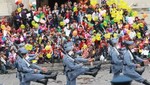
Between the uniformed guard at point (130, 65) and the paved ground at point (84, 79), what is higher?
the uniformed guard at point (130, 65)

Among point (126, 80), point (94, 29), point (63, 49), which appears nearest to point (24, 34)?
point (94, 29)

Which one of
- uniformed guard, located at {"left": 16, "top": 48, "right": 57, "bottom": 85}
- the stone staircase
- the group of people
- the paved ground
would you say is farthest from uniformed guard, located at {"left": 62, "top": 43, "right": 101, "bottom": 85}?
the stone staircase

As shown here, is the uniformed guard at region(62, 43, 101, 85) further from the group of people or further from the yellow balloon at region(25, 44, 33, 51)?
the yellow balloon at region(25, 44, 33, 51)

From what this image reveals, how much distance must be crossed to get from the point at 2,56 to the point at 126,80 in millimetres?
10193

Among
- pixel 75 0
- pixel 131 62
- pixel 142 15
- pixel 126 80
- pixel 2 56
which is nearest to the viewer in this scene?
pixel 126 80

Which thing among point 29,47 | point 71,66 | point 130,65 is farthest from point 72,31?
point 130,65

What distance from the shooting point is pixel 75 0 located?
26953mm

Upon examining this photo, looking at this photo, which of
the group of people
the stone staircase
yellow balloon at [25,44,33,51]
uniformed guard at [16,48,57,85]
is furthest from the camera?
the stone staircase

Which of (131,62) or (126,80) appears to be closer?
(126,80)

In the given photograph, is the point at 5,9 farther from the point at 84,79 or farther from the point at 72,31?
the point at 84,79

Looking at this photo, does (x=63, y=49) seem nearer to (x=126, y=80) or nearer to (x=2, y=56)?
(x=2, y=56)

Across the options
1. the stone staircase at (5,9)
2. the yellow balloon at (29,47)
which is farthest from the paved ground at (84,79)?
the stone staircase at (5,9)

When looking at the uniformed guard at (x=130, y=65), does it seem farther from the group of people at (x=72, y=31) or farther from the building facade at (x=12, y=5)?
the building facade at (x=12, y=5)

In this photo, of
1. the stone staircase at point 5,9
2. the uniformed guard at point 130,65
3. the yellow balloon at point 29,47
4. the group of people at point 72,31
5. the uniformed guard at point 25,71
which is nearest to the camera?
the uniformed guard at point 25,71
